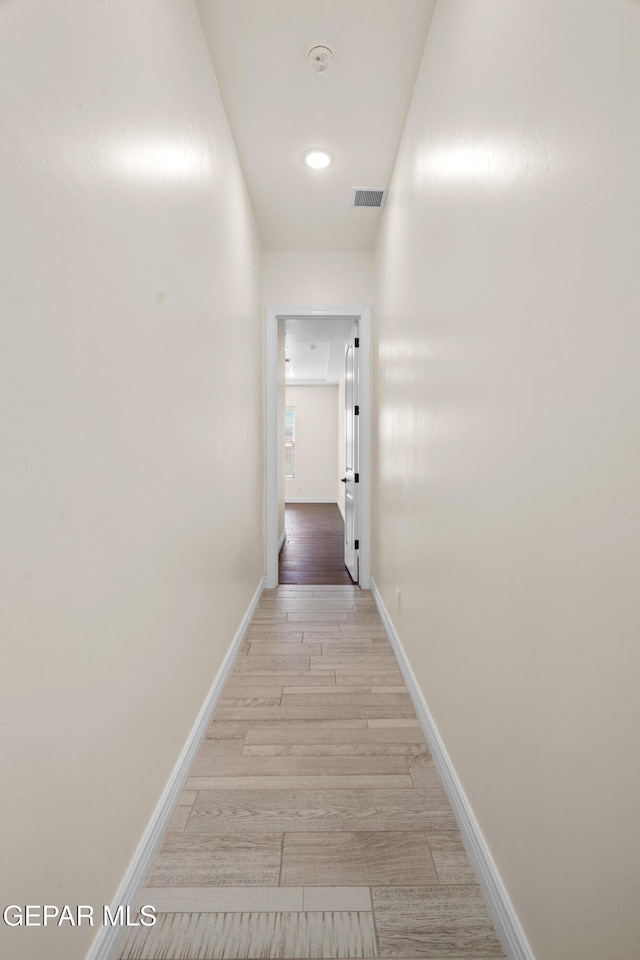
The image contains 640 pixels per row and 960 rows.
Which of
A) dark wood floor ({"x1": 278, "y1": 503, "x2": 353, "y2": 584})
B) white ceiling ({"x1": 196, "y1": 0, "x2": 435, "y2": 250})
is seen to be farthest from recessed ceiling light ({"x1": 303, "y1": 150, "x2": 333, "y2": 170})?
dark wood floor ({"x1": 278, "y1": 503, "x2": 353, "y2": 584})

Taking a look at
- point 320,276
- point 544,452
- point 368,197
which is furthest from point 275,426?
point 544,452

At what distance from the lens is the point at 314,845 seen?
1344mm

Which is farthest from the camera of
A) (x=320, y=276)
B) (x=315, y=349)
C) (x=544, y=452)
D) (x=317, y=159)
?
(x=315, y=349)

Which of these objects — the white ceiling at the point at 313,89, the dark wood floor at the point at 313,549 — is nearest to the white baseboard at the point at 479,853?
the dark wood floor at the point at 313,549

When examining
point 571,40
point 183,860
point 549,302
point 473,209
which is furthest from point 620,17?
point 183,860

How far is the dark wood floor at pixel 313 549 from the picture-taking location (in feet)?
14.1

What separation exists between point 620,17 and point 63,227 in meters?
0.97

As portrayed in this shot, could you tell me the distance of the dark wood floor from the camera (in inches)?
169

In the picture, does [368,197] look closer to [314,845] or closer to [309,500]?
[314,845]

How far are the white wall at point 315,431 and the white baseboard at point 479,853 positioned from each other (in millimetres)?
8644

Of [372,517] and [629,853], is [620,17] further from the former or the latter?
[372,517]

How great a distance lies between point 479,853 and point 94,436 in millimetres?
1463

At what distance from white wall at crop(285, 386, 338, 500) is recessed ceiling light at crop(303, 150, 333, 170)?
7724 millimetres

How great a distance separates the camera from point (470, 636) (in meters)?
1.38
